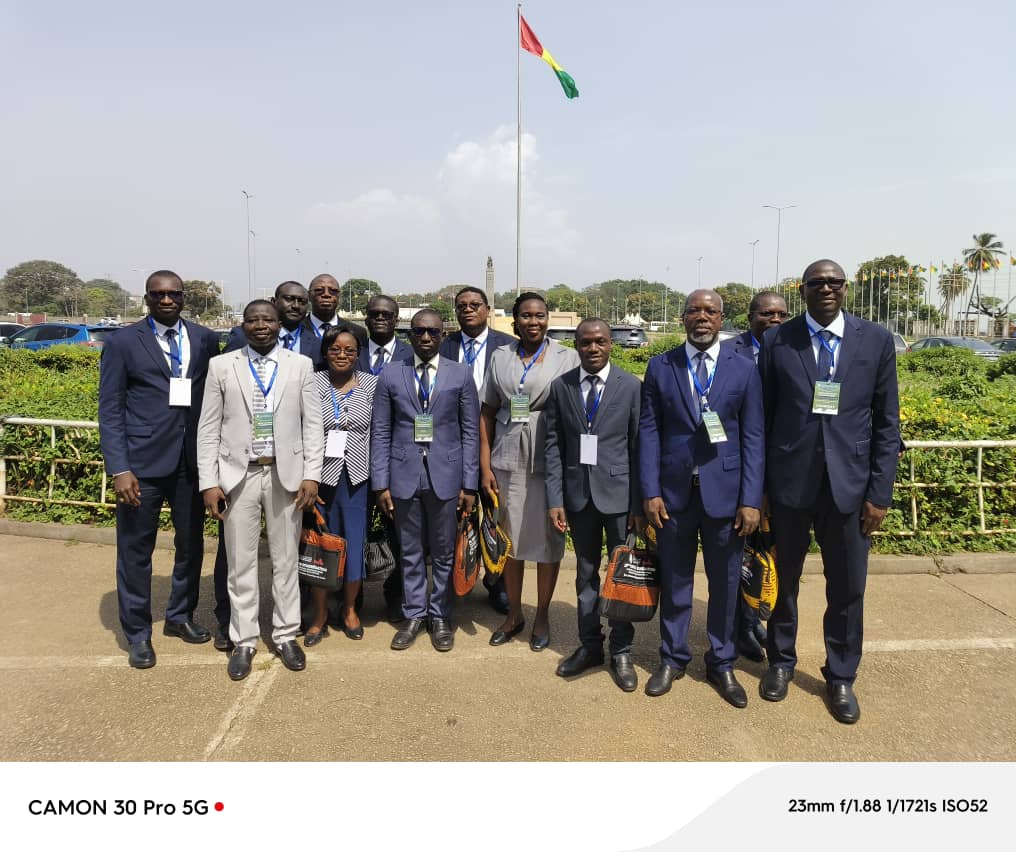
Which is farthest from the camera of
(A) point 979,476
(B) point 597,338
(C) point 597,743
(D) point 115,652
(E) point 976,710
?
(A) point 979,476

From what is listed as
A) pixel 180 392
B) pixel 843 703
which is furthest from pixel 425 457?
pixel 843 703

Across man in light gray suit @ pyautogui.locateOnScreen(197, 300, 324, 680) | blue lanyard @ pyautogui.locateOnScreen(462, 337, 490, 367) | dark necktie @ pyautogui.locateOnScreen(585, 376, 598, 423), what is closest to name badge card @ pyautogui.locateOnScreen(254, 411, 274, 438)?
man in light gray suit @ pyautogui.locateOnScreen(197, 300, 324, 680)

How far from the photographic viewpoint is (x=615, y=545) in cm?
386

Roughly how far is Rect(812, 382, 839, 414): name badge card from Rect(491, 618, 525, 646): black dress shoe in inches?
86.0

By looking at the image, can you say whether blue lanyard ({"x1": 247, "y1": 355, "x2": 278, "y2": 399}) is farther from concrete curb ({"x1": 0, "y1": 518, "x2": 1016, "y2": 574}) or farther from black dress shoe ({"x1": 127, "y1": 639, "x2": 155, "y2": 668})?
concrete curb ({"x1": 0, "y1": 518, "x2": 1016, "y2": 574})

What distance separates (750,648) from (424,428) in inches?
91.2

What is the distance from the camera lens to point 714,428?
3.43m

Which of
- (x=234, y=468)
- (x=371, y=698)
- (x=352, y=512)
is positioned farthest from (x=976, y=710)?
(x=234, y=468)

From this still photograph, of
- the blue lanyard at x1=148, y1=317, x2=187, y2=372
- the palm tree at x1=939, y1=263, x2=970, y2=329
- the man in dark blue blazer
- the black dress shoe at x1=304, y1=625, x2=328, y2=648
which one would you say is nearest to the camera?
the blue lanyard at x1=148, y1=317, x2=187, y2=372

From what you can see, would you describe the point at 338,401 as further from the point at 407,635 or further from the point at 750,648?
the point at 750,648

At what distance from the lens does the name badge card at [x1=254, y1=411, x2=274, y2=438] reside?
12.2 feet

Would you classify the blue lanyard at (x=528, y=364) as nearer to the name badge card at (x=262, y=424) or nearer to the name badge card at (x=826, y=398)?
the name badge card at (x=262, y=424)

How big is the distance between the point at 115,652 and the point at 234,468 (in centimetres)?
139

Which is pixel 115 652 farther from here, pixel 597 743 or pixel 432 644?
pixel 597 743
